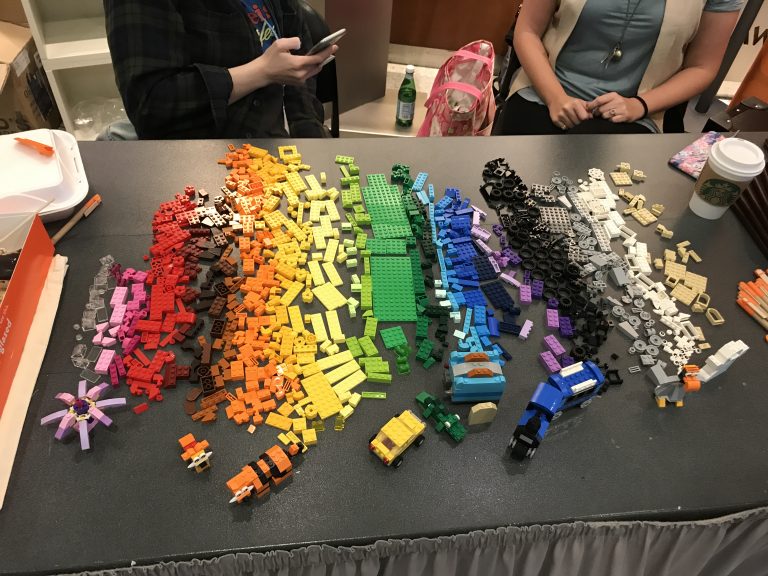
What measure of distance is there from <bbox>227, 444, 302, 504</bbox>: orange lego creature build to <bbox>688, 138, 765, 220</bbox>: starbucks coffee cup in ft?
4.30

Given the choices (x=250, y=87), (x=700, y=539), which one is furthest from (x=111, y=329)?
(x=700, y=539)

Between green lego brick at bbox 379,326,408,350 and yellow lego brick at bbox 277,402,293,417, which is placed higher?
green lego brick at bbox 379,326,408,350

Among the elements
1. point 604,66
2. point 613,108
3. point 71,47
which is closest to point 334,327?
point 613,108

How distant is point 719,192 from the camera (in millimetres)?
1503

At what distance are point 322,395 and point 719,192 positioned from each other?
1.23 meters

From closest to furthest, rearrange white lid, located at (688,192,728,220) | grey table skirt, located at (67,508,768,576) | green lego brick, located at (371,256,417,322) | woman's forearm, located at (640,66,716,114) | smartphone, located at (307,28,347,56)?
grey table skirt, located at (67,508,768,576)
green lego brick, located at (371,256,417,322)
white lid, located at (688,192,728,220)
smartphone, located at (307,28,347,56)
woman's forearm, located at (640,66,716,114)

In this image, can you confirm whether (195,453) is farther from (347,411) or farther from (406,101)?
(406,101)

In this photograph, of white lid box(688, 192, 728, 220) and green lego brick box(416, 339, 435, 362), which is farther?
white lid box(688, 192, 728, 220)

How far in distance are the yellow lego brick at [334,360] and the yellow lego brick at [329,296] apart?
132 millimetres

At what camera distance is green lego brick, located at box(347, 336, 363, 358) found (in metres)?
1.20

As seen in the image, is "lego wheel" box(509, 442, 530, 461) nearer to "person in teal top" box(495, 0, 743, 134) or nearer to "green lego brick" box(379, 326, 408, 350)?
"green lego brick" box(379, 326, 408, 350)

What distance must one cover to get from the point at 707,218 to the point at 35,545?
1.78 meters

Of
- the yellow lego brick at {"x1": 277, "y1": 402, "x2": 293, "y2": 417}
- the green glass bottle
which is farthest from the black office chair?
the yellow lego brick at {"x1": 277, "y1": 402, "x2": 293, "y2": 417}

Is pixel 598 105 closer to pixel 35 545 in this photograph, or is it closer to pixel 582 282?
pixel 582 282
